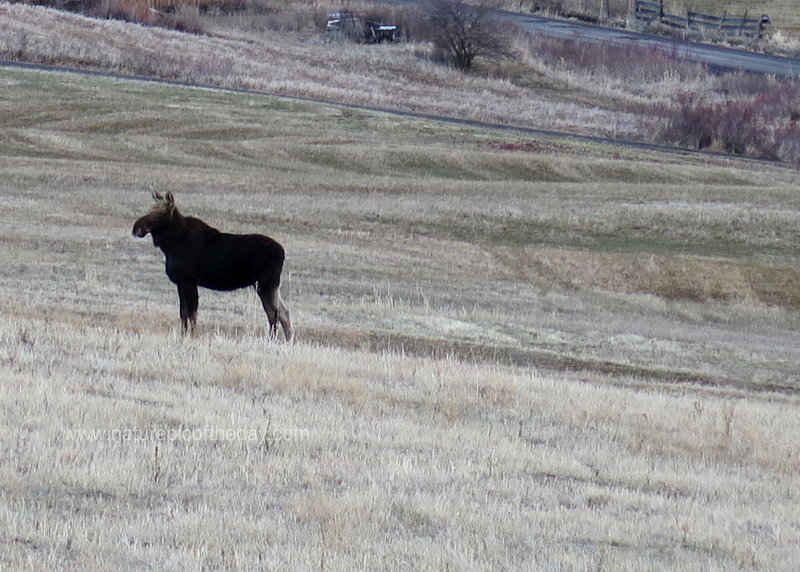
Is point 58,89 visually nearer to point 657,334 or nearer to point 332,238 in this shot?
point 332,238

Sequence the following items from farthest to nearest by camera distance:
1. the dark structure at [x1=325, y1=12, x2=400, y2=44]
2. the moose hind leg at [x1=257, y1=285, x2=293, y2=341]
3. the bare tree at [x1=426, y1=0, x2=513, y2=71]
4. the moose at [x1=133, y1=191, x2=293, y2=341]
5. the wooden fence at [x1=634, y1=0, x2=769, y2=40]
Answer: the wooden fence at [x1=634, y1=0, x2=769, y2=40] < the dark structure at [x1=325, y1=12, x2=400, y2=44] < the bare tree at [x1=426, y1=0, x2=513, y2=71] < the moose hind leg at [x1=257, y1=285, x2=293, y2=341] < the moose at [x1=133, y1=191, x2=293, y2=341]

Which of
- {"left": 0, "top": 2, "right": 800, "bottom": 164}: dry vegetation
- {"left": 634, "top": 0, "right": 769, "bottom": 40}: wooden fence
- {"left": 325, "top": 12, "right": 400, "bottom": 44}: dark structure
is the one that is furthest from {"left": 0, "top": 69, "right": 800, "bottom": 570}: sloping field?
{"left": 634, "top": 0, "right": 769, "bottom": 40}: wooden fence

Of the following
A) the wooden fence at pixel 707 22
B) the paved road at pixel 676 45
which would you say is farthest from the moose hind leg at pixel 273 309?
the wooden fence at pixel 707 22

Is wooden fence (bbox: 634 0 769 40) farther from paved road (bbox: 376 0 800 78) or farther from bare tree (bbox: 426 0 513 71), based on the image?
bare tree (bbox: 426 0 513 71)

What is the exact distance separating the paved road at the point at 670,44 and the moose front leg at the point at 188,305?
189ft

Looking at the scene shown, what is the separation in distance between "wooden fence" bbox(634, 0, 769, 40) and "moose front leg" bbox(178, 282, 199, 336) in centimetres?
7287

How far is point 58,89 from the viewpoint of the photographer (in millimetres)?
45125

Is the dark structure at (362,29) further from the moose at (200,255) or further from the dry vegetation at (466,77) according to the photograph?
the moose at (200,255)

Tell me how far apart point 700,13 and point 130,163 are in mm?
62122

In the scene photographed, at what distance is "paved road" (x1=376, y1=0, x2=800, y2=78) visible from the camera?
227 ft

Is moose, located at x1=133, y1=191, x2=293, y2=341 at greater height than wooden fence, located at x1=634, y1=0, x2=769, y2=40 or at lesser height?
lesser

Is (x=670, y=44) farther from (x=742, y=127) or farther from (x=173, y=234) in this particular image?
(x=173, y=234)

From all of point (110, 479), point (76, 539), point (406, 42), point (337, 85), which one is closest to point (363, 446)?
point (110, 479)

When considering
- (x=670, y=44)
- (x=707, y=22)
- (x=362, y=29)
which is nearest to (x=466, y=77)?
(x=362, y=29)
